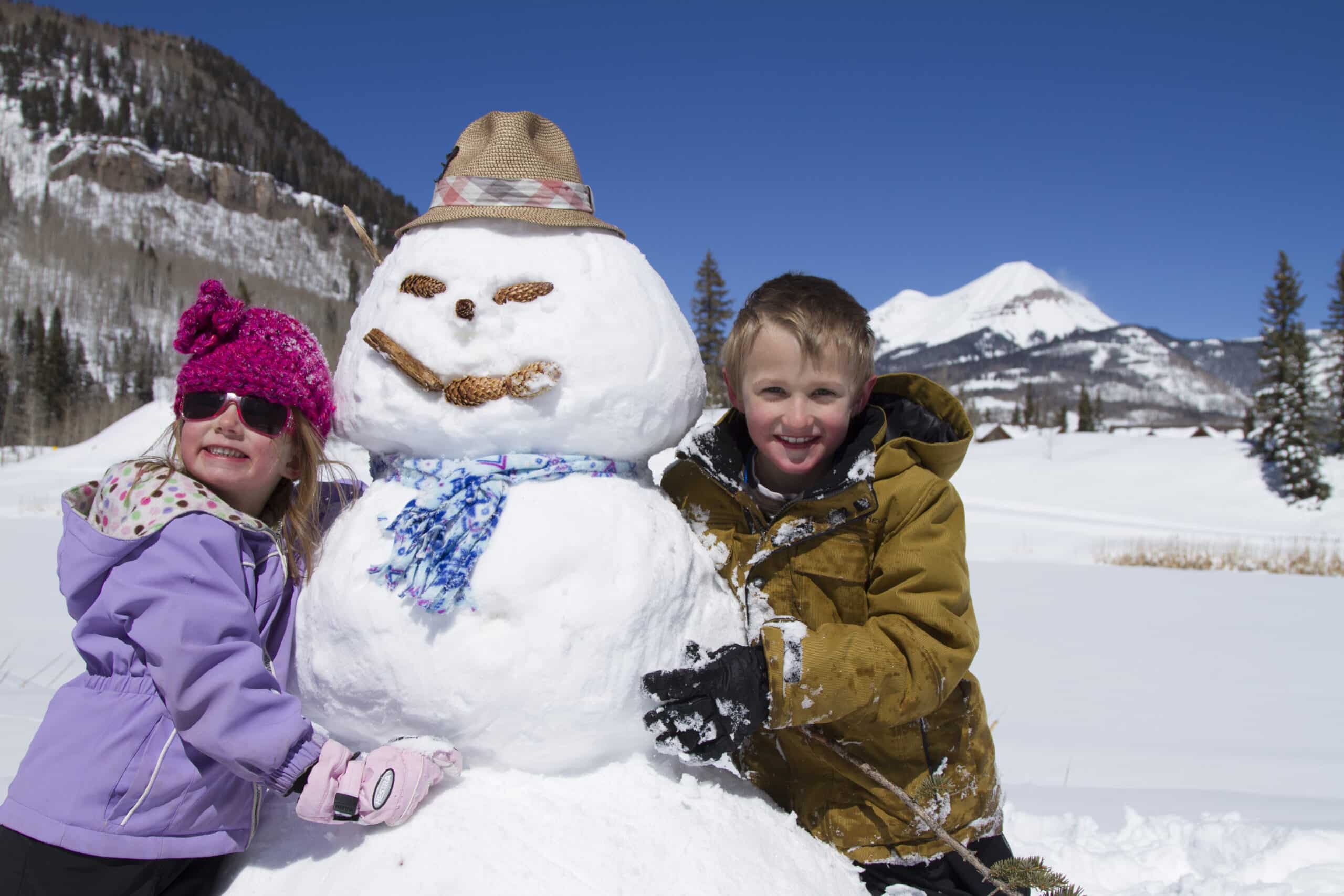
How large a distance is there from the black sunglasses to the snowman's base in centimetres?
80

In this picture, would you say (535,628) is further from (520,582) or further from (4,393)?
(4,393)

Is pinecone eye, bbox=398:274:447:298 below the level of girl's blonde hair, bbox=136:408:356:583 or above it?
above

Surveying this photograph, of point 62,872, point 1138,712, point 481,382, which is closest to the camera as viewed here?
point 62,872

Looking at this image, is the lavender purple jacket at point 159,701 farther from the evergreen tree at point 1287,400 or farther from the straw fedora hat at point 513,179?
the evergreen tree at point 1287,400

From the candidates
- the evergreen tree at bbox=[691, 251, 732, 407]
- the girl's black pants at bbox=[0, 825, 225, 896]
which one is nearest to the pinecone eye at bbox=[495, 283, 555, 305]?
the girl's black pants at bbox=[0, 825, 225, 896]

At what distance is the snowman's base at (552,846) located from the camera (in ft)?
4.74

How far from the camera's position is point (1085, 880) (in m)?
3.04

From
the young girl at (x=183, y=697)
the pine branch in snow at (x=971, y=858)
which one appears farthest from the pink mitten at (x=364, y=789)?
the pine branch in snow at (x=971, y=858)

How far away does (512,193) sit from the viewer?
188 cm

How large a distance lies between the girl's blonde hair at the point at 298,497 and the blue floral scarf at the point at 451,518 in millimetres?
307

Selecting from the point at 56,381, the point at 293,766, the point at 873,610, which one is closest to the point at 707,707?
the point at 873,610

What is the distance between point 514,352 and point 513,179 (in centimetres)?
43

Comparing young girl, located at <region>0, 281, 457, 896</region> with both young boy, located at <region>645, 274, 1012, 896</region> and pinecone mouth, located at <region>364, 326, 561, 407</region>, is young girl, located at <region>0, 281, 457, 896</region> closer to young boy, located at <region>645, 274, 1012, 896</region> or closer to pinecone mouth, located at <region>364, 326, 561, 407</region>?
pinecone mouth, located at <region>364, 326, 561, 407</region>

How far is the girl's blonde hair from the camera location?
1893 mm
